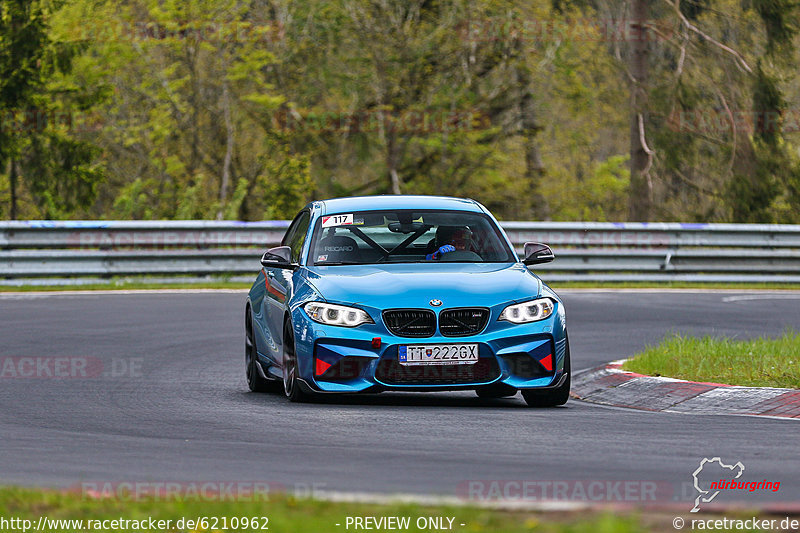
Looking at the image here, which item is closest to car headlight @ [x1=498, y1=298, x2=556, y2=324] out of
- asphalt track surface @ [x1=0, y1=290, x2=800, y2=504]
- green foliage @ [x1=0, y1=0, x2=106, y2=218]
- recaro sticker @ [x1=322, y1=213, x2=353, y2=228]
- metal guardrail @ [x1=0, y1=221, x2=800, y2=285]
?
asphalt track surface @ [x1=0, y1=290, x2=800, y2=504]

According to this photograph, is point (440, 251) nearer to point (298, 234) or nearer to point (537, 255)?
point (537, 255)

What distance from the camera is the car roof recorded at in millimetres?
11867

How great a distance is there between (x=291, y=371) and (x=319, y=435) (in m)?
2.10

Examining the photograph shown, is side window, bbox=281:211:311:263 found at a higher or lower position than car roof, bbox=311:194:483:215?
lower

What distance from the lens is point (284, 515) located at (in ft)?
18.5

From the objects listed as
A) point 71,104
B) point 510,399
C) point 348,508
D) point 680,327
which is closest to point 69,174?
point 71,104

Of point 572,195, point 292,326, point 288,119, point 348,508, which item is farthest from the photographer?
point 572,195

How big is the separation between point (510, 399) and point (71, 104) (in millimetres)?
21697

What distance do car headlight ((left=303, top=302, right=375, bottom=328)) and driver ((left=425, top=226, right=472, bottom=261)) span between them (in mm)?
1273

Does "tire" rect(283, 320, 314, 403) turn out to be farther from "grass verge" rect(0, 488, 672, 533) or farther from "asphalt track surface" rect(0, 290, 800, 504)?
"grass verge" rect(0, 488, 672, 533)

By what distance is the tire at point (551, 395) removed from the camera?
417 inches

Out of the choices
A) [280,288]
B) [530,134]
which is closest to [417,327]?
[280,288]

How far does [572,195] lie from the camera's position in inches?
1794

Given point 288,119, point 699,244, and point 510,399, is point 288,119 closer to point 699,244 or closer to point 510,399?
point 699,244
